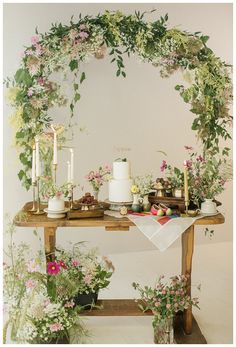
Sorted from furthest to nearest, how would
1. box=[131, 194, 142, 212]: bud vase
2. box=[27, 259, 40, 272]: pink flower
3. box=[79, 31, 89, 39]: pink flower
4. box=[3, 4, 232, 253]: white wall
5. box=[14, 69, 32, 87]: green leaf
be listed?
box=[3, 4, 232, 253]: white wall
box=[14, 69, 32, 87]: green leaf
box=[79, 31, 89, 39]: pink flower
box=[131, 194, 142, 212]: bud vase
box=[27, 259, 40, 272]: pink flower

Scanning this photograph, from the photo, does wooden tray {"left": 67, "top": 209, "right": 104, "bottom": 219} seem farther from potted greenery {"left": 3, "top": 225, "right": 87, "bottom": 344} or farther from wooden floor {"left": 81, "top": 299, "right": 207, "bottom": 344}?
wooden floor {"left": 81, "top": 299, "right": 207, "bottom": 344}

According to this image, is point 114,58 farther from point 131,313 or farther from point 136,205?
point 131,313

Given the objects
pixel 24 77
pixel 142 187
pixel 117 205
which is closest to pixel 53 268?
pixel 117 205

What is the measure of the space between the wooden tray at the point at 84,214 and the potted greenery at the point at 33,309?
0.36 m

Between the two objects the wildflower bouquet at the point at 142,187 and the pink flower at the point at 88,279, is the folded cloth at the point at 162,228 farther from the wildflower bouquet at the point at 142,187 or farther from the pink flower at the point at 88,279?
the pink flower at the point at 88,279

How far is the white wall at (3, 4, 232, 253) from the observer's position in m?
5.25

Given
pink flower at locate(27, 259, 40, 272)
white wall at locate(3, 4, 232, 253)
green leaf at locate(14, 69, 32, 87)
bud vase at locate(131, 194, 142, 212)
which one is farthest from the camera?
white wall at locate(3, 4, 232, 253)

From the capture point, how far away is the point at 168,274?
491 cm

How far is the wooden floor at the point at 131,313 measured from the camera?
3.16 meters

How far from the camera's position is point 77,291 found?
315cm

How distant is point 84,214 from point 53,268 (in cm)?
40

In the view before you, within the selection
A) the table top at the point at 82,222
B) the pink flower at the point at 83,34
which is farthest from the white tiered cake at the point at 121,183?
the pink flower at the point at 83,34

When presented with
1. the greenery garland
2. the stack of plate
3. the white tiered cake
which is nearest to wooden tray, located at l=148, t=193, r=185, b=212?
the white tiered cake

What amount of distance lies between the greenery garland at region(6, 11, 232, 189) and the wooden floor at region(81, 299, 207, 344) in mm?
1313
